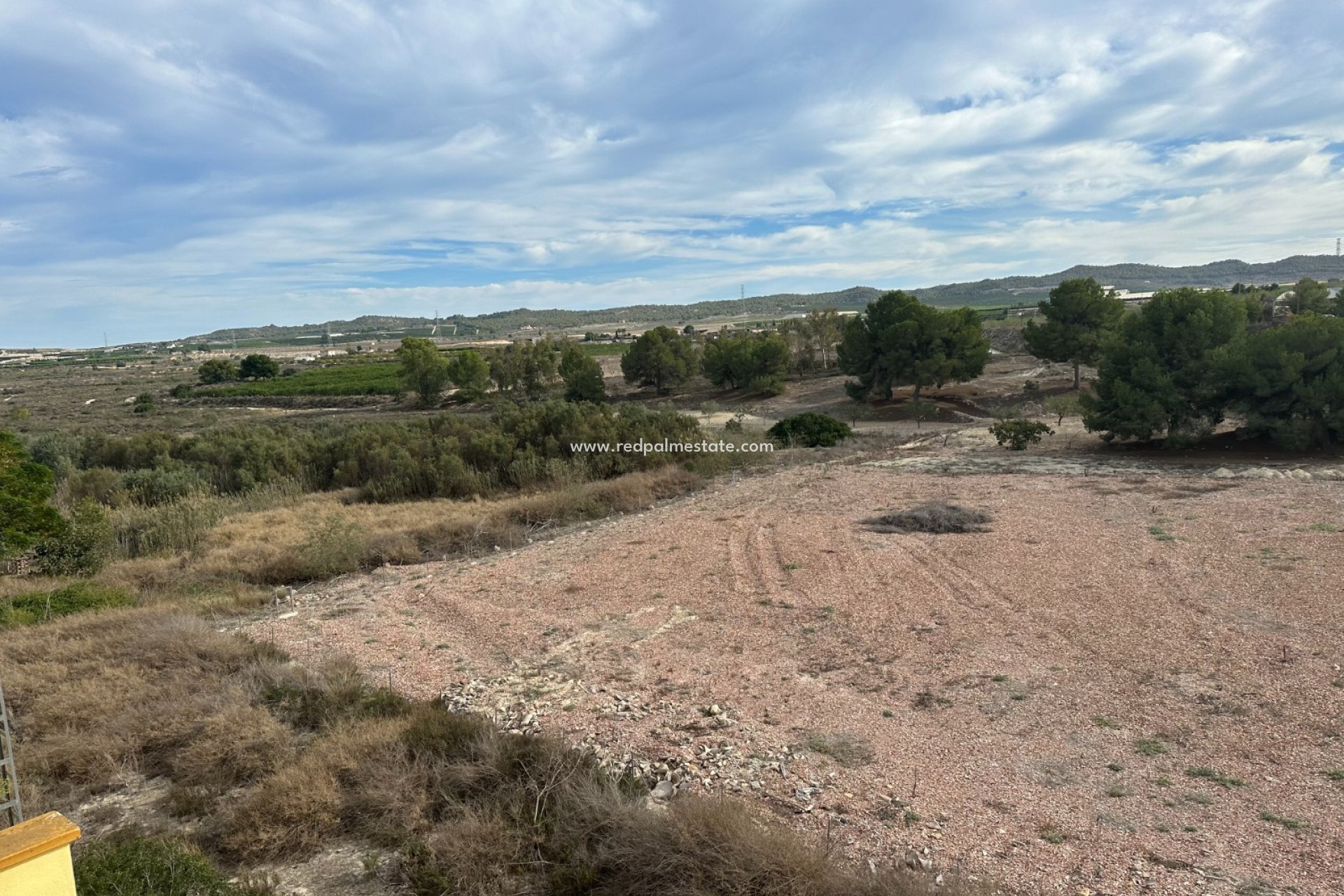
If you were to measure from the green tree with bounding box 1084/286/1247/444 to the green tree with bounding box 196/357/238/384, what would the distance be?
68.4 metres

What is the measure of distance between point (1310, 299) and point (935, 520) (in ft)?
155

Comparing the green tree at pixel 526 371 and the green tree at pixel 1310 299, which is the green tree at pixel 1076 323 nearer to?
the green tree at pixel 1310 299

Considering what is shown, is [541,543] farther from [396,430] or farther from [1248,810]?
[396,430]

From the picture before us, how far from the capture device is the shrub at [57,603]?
8.21 meters

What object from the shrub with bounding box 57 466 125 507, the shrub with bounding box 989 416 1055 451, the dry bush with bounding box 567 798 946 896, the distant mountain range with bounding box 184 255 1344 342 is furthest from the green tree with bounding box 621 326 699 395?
the distant mountain range with bounding box 184 255 1344 342

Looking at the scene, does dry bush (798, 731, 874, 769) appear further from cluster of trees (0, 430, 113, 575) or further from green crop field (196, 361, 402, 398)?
green crop field (196, 361, 402, 398)

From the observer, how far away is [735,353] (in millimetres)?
42406

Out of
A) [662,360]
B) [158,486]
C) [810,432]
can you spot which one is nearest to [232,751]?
[158,486]

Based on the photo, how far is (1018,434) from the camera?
1858 centimetres

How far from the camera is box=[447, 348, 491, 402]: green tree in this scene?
4522 centimetres

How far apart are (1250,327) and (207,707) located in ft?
138

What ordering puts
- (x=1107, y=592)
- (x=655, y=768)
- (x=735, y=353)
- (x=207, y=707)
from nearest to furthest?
(x=655, y=768) → (x=207, y=707) → (x=1107, y=592) → (x=735, y=353)

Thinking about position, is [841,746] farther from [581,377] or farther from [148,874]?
[581,377]

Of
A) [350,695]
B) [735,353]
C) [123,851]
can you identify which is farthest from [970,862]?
[735,353]
